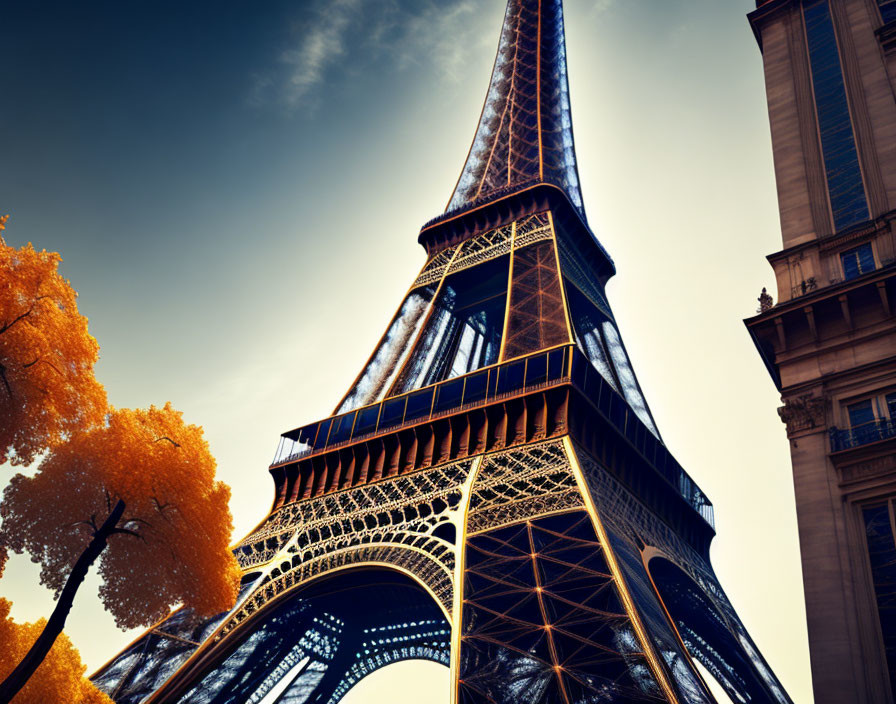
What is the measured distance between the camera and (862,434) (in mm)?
20219

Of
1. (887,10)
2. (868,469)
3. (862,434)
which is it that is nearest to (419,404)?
(862,434)

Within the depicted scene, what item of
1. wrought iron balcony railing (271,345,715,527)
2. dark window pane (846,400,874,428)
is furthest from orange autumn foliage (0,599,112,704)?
dark window pane (846,400,874,428)

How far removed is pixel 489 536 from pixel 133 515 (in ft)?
37.1

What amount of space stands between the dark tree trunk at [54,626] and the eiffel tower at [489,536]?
9.04m

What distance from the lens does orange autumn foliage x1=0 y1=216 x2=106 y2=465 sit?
56.4ft

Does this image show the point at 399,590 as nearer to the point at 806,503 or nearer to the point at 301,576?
the point at 301,576

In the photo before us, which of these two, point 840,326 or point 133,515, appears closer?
point 133,515

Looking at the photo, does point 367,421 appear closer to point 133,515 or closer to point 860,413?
point 133,515

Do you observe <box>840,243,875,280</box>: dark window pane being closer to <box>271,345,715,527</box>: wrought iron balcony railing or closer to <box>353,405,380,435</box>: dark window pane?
<box>271,345,715,527</box>: wrought iron balcony railing

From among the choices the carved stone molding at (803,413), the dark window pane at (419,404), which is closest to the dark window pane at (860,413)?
the carved stone molding at (803,413)

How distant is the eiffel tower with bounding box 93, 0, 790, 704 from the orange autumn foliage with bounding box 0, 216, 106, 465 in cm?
1086

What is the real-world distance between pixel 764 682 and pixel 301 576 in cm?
1829

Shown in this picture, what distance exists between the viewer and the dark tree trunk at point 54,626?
571 inches

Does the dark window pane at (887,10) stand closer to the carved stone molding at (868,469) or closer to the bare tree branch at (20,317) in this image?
the carved stone molding at (868,469)
